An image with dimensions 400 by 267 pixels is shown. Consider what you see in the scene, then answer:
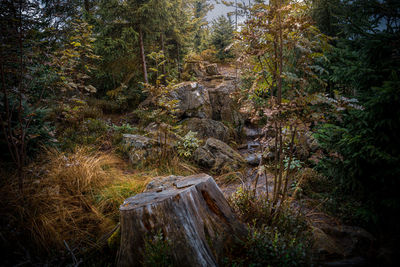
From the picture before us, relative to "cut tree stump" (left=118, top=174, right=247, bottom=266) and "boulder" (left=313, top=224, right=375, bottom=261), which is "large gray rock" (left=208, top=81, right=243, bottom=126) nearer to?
"boulder" (left=313, top=224, right=375, bottom=261)

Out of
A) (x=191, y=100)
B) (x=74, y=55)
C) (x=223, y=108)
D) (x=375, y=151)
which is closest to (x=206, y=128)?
(x=191, y=100)

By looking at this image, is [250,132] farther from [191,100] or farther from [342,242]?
[342,242]

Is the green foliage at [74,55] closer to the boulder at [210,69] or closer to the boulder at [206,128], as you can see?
the boulder at [206,128]

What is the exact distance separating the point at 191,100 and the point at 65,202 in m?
5.37

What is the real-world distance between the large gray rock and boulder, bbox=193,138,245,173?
9.78 ft

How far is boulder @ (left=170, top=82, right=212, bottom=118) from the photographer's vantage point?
275 inches

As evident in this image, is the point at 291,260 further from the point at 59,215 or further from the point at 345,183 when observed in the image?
the point at 59,215

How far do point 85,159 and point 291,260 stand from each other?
387 cm

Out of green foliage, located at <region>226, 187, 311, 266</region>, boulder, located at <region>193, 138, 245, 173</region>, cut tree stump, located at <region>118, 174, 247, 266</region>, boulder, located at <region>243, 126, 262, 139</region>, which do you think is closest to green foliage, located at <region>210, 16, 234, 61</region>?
boulder, located at <region>243, 126, 262, 139</region>

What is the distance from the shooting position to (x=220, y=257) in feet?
6.30

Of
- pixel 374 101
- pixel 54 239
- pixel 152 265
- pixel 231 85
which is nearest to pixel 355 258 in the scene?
pixel 374 101

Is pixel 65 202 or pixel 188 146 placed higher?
pixel 188 146

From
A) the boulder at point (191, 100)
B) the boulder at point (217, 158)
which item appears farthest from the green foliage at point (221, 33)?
the boulder at point (217, 158)

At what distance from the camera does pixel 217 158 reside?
4.88 metres
